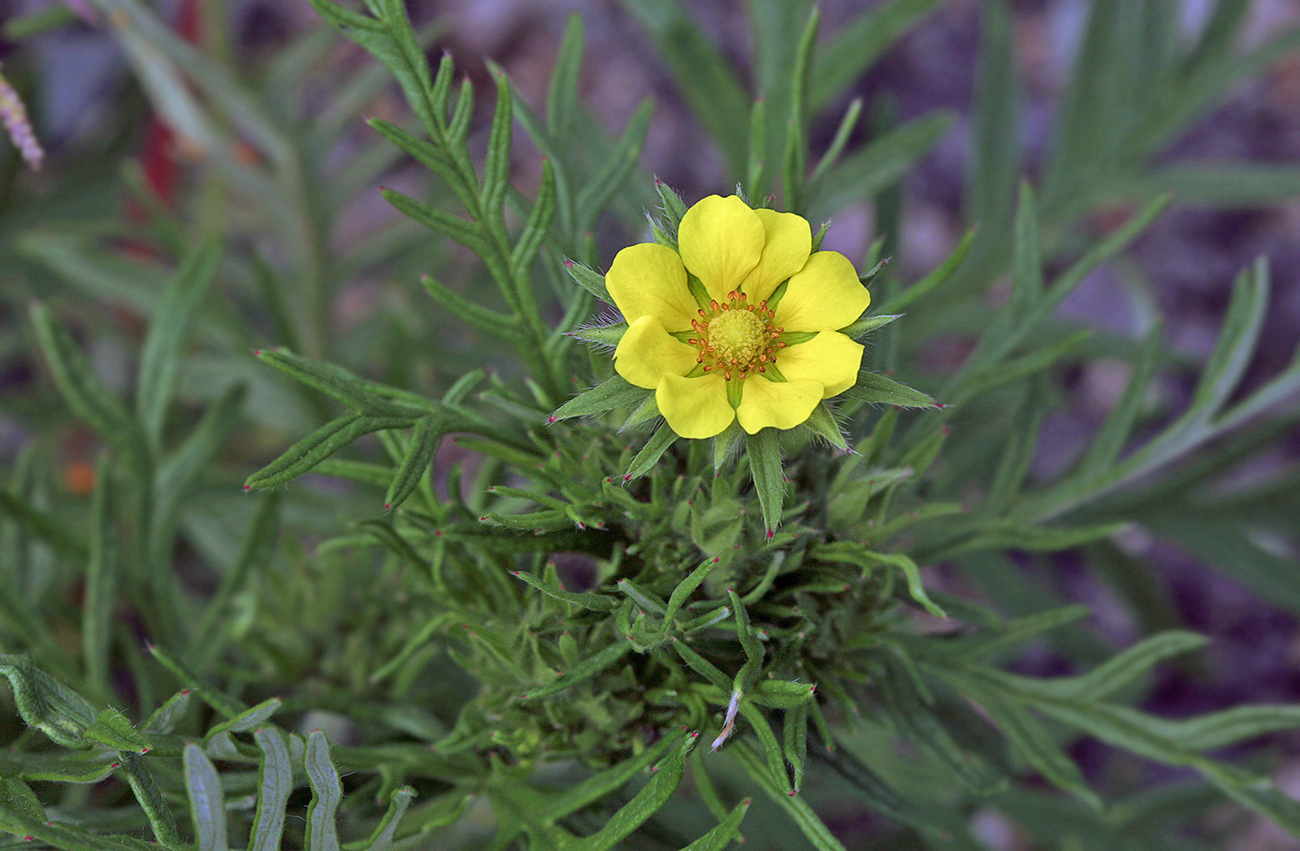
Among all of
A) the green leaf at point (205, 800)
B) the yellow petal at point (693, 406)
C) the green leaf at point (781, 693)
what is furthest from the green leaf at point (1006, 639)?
the green leaf at point (205, 800)

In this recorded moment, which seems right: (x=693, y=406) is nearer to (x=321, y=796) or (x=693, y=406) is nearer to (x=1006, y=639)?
(x=321, y=796)

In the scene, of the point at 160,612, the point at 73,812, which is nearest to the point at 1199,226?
the point at 160,612

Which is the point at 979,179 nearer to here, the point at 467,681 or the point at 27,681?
the point at 467,681

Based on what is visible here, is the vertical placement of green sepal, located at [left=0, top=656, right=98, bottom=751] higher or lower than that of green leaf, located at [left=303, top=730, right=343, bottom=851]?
higher

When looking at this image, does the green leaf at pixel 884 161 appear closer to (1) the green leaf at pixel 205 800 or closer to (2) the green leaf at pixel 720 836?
(2) the green leaf at pixel 720 836

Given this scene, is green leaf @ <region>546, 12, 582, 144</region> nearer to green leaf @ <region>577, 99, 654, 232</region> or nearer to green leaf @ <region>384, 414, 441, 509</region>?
green leaf @ <region>577, 99, 654, 232</region>

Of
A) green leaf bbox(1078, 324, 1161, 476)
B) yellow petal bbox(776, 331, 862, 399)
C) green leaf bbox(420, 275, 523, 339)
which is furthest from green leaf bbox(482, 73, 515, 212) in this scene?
green leaf bbox(1078, 324, 1161, 476)
